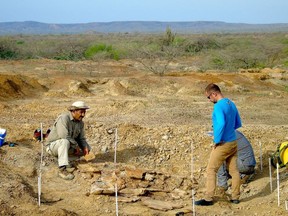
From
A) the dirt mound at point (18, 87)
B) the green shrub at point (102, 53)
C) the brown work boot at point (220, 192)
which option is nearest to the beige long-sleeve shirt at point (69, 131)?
the brown work boot at point (220, 192)

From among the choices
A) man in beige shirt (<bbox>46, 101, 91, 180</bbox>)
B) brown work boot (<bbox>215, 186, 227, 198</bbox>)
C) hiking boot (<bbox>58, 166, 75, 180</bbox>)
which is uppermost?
man in beige shirt (<bbox>46, 101, 91, 180</bbox>)

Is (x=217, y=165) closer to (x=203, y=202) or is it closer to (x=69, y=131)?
(x=203, y=202)

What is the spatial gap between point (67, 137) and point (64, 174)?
19.5 inches

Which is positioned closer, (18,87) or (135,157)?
(135,157)

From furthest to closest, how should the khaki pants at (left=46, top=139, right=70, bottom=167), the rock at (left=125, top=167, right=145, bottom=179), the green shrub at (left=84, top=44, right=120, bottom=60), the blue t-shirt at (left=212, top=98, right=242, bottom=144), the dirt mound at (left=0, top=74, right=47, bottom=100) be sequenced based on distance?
the green shrub at (left=84, top=44, right=120, bottom=60) < the dirt mound at (left=0, top=74, right=47, bottom=100) < the khaki pants at (left=46, top=139, right=70, bottom=167) < the rock at (left=125, top=167, right=145, bottom=179) < the blue t-shirt at (left=212, top=98, right=242, bottom=144)

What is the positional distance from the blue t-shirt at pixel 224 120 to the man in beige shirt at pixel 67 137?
6.46 ft

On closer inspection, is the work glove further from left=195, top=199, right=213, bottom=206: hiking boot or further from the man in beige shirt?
left=195, top=199, right=213, bottom=206: hiking boot

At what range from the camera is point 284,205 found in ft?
18.9

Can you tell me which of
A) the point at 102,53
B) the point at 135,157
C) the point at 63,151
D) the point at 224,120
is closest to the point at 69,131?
the point at 63,151

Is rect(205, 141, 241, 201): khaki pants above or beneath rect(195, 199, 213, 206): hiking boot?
above

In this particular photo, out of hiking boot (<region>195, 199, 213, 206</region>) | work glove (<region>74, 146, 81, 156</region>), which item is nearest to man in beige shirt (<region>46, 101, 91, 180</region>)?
work glove (<region>74, 146, 81, 156</region>)

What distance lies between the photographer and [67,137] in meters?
6.85

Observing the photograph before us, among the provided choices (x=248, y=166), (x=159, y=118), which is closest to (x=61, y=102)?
Result: (x=159, y=118)

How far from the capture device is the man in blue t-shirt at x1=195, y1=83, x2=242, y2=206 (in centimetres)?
A: 570
